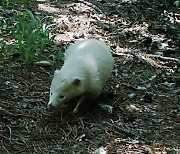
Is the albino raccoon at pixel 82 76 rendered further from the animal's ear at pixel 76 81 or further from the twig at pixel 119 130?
the twig at pixel 119 130

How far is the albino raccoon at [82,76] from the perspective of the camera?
347 centimetres

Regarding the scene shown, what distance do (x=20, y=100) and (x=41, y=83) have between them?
0.43 m

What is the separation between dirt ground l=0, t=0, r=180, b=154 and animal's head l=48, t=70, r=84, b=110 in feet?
0.52

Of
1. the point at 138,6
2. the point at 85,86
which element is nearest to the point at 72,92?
the point at 85,86

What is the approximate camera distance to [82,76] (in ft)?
11.6

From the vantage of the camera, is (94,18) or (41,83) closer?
(41,83)

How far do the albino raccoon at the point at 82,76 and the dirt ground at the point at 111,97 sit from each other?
0.53ft

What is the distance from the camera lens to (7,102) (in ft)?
12.2

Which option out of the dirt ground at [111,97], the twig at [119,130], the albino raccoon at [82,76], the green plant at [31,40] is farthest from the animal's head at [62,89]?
the green plant at [31,40]

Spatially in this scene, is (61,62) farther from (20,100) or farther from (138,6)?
(138,6)

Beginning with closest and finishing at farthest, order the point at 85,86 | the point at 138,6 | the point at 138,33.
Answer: the point at 85,86
the point at 138,33
the point at 138,6

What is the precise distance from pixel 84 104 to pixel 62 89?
1.17 feet

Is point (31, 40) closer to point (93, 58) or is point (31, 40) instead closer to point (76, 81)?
point (93, 58)

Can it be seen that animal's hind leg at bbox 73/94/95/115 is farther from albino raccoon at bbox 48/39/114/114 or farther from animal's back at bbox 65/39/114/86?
animal's back at bbox 65/39/114/86
